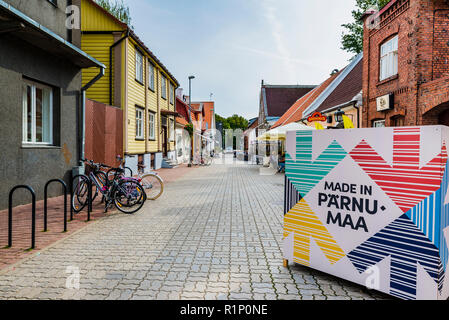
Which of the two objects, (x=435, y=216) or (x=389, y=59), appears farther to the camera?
(x=389, y=59)

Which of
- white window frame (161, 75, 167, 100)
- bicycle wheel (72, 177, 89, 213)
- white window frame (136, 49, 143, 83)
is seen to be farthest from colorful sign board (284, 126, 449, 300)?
white window frame (161, 75, 167, 100)

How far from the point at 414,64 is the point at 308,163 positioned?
9.34 metres

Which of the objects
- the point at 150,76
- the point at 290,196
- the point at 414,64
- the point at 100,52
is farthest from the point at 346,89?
the point at 290,196

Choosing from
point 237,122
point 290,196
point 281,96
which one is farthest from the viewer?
point 237,122

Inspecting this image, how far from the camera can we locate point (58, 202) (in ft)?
25.9

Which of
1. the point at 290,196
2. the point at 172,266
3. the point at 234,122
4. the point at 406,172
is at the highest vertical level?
the point at 234,122

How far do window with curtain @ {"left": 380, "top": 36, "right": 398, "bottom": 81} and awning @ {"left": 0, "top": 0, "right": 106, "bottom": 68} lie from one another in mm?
10961

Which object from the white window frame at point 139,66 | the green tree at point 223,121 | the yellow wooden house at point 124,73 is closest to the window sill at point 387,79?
the yellow wooden house at point 124,73

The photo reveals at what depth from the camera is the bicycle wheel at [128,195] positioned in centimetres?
688

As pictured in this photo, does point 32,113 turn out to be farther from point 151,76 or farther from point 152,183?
point 151,76

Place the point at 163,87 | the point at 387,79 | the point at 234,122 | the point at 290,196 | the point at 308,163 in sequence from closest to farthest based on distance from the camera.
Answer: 1. the point at 308,163
2. the point at 290,196
3. the point at 387,79
4. the point at 163,87
5. the point at 234,122

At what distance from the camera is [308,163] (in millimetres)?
3568

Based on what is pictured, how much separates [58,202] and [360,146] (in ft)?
24.7
